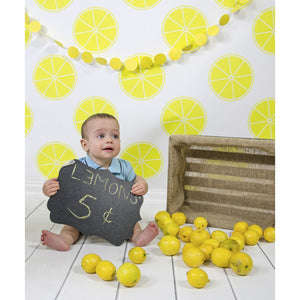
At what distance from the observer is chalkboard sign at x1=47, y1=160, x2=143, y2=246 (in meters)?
1.13

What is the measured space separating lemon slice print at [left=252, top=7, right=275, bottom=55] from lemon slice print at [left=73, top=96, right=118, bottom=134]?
2.37 feet

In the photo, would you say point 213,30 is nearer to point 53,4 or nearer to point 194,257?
point 53,4

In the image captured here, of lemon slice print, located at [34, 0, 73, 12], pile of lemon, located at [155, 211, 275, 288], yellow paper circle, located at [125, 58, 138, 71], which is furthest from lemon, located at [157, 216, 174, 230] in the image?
lemon slice print, located at [34, 0, 73, 12]

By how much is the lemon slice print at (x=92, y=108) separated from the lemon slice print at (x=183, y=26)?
401mm

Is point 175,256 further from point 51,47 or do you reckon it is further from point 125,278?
point 51,47

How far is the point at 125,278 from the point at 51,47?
1195 millimetres

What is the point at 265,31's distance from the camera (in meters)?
1.49

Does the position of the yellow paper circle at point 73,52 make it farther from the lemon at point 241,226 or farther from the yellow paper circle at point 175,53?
the lemon at point 241,226

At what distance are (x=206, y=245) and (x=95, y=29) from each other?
1101 millimetres

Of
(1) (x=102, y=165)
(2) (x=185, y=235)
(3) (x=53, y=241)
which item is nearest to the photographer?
(3) (x=53, y=241)

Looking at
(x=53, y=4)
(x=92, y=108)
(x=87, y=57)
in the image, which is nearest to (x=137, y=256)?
(x=92, y=108)

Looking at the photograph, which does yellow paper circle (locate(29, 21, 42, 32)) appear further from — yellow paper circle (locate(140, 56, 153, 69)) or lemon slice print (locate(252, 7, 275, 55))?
lemon slice print (locate(252, 7, 275, 55))

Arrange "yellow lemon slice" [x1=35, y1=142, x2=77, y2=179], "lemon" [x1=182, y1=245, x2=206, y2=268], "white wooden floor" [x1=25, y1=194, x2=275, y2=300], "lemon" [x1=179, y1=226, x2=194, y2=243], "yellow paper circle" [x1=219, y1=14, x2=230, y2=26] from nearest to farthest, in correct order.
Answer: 1. "white wooden floor" [x1=25, y1=194, x2=275, y2=300]
2. "lemon" [x1=182, y1=245, x2=206, y2=268]
3. "lemon" [x1=179, y1=226, x2=194, y2=243]
4. "yellow paper circle" [x1=219, y1=14, x2=230, y2=26]
5. "yellow lemon slice" [x1=35, y1=142, x2=77, y2=179]
